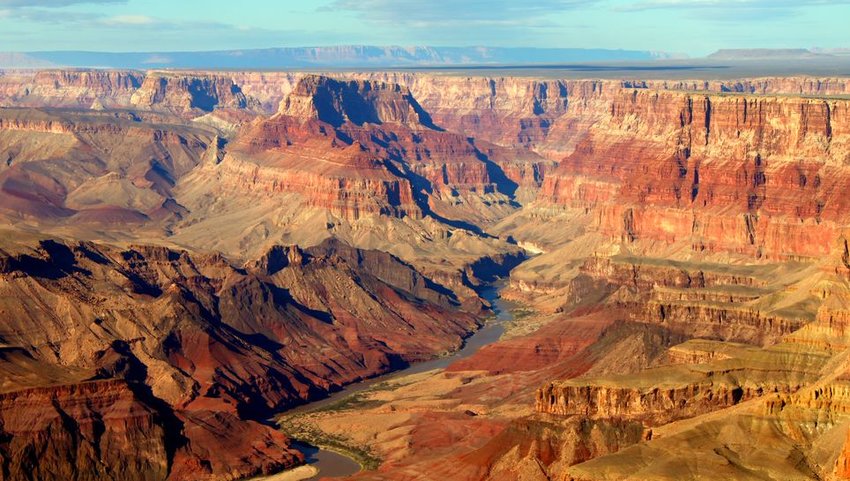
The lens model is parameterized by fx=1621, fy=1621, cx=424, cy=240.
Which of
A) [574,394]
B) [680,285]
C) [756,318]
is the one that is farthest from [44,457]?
[680,285]

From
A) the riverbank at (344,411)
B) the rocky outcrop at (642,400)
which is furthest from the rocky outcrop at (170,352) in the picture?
the rocky outcrop at (642,400)

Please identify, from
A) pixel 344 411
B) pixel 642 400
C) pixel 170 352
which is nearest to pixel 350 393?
pixel 344 411

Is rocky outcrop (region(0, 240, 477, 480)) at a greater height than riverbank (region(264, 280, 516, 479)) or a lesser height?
greater

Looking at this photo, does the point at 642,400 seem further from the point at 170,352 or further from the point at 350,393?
the point at 170,352

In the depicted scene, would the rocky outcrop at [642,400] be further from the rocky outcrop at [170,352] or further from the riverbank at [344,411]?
the rocky outcrop at [170,352]

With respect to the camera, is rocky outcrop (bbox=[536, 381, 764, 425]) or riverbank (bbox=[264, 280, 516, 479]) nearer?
rocky outcrop (bbox=[536, 381, 764, 425])

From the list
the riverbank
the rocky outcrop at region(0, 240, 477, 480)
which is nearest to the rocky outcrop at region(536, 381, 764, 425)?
the riverbank

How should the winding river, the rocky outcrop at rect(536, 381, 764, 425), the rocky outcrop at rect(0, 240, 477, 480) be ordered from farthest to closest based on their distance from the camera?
1. the winding river
2. the rocky outcrop at rect(0, 240, 477, 480)
3. the rocky outcrop at rect(536, 381, 764, 425)

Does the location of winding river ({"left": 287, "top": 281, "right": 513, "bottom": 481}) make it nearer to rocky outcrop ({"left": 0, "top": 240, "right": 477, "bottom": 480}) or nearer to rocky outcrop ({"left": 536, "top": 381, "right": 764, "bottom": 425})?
rocky outcrop ({"left": 0, "top": 240, "right": 477, "bottom": 480})

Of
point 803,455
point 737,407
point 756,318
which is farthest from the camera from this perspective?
point 756,318

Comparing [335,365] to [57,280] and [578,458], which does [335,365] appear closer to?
[57,280]

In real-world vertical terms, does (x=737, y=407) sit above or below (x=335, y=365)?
above
